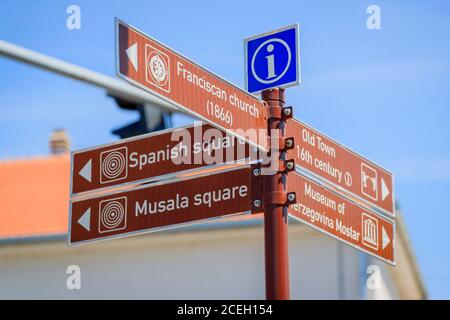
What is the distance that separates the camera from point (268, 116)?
7.82 m

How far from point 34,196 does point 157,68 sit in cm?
1456

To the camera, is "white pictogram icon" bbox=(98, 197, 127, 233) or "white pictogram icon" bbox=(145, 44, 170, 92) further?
"white pictogram icon" bbox=(98, 197, 127, 233)

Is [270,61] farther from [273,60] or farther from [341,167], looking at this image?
[341,167]

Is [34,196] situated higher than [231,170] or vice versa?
[34,196]

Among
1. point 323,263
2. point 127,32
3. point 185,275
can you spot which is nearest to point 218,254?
point 185,275

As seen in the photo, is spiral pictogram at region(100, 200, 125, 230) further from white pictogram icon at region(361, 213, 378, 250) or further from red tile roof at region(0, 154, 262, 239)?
red tile roof at region(0, 154, 262, 239)

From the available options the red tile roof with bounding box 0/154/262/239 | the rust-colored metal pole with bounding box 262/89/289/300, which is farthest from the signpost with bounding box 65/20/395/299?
the red tile roof with bounding box 0/154/262/239

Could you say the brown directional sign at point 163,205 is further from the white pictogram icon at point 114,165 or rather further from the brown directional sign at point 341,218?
the brown directional sign at point 341,218

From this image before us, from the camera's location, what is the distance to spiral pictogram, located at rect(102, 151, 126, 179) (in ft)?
27.2

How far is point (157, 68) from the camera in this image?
7078 mm

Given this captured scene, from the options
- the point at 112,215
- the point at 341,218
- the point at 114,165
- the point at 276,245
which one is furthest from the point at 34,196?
the point at 276,245

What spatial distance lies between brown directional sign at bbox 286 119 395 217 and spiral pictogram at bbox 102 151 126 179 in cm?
137

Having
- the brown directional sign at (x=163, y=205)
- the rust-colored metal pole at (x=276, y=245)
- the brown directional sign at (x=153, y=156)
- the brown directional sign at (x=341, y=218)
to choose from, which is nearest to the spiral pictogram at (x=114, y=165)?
the brown directional sign at (x=153, y=156)
